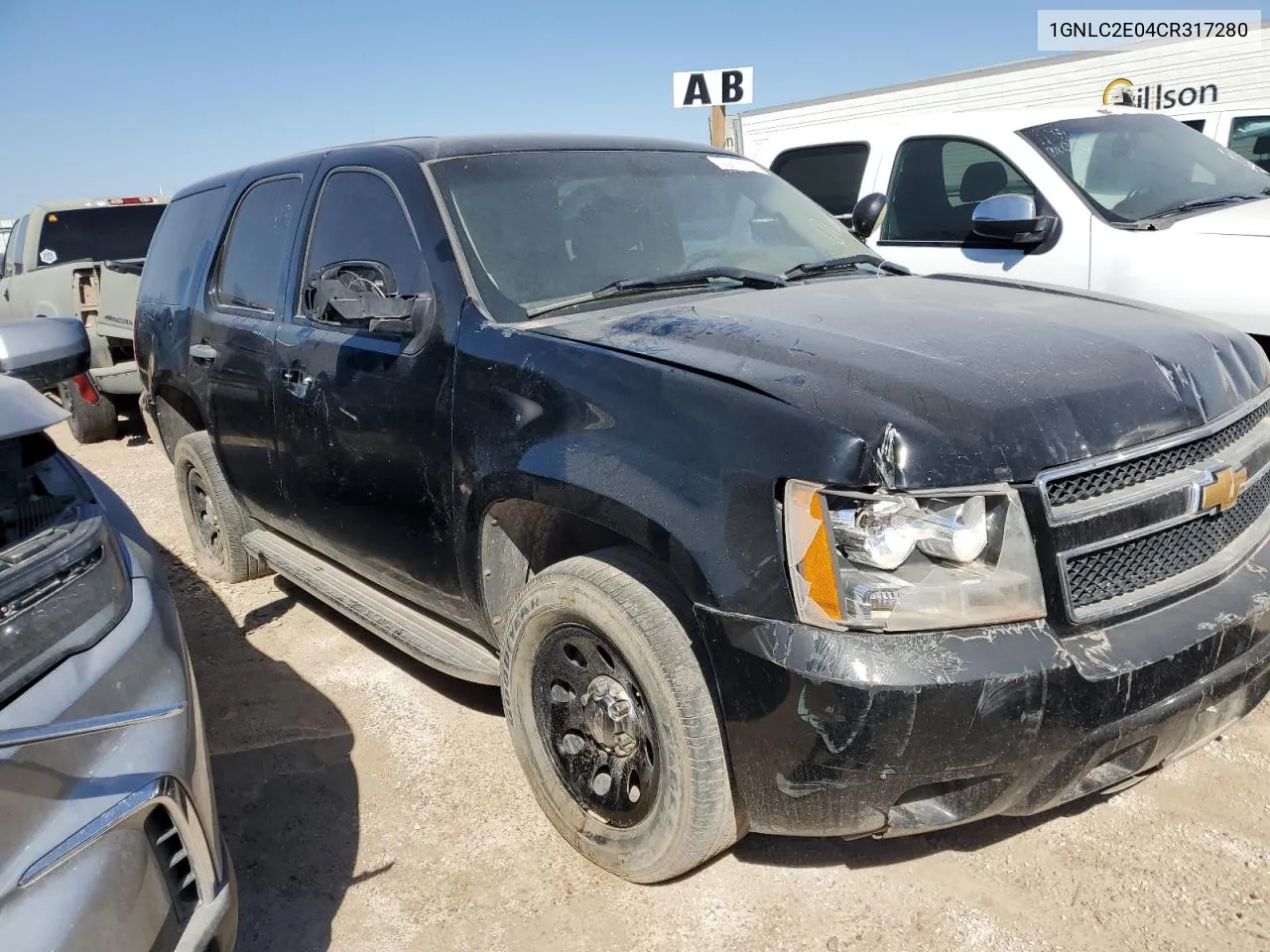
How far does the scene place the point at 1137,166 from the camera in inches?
207

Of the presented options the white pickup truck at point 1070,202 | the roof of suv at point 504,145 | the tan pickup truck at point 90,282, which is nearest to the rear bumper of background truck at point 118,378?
the tan pickup truck at point 90,282

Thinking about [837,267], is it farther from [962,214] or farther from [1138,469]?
[962,214]

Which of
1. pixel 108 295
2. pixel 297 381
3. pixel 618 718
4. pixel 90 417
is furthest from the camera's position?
pixel 90 417

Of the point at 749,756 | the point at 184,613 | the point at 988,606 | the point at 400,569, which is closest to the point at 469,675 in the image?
the point at 400,569

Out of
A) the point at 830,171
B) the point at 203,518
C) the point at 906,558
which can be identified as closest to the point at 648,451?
the point at 906,558

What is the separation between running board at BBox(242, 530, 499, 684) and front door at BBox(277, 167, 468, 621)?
3.8 inches

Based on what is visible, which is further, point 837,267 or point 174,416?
point 174,416

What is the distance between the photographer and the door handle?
138 inches

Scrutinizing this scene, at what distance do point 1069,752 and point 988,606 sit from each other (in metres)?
0.38

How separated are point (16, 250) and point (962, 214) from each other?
34.2 ft

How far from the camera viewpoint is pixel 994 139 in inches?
207

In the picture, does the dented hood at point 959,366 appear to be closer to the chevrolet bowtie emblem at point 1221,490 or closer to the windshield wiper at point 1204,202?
the chevrolet bowtie emblem at point 1221,490

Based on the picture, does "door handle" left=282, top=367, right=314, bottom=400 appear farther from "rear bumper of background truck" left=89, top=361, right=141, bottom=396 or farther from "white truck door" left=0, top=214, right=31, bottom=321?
"white truck door" left=0, top=214, right=31, bottom=321

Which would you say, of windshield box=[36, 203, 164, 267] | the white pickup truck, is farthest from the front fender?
windshield box=[36, 203, 164, 267]
